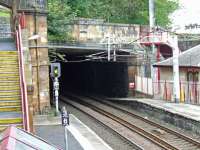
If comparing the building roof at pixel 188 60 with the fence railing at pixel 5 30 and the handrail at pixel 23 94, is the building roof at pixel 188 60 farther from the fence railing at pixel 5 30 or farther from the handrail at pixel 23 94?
the handrail at pixel 23 94

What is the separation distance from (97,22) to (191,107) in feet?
43.7

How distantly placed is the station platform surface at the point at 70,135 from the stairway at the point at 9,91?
172 cm

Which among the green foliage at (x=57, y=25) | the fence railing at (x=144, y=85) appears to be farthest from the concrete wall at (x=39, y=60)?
the fence railing at (x=144, y=85)

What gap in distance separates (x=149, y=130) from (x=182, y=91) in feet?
24.2

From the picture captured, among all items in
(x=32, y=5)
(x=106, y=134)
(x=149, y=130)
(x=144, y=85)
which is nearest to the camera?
(x=106, y=134)

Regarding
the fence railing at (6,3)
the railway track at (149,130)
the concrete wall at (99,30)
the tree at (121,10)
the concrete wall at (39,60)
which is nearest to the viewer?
the railway track at (149,130)

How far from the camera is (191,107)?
96.7 feet

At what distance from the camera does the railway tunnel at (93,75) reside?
41500 mm

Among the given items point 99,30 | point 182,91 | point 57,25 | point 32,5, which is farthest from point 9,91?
point 99,30

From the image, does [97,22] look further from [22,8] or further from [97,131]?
[97,131]

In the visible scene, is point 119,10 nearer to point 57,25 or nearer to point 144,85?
point 144,85

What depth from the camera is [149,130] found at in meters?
26.0

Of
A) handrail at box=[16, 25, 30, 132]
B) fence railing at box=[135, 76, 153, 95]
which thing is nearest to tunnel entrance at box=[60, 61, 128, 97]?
fence railing at box=[135, 76, 153, 95]

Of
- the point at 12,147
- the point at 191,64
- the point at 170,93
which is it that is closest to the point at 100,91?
the point at 170,93
